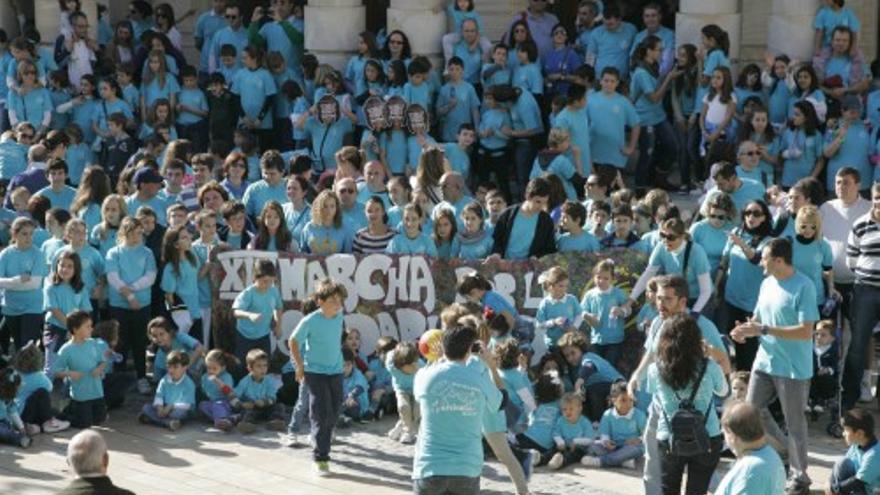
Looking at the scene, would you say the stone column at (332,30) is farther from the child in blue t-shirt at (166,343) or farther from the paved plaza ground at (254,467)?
the paved plaza ground at (254,467)

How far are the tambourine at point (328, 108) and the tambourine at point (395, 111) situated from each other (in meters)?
0.81

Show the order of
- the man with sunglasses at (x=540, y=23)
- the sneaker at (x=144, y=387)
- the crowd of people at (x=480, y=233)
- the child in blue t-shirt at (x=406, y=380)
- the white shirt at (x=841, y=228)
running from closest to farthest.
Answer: the crowd of people at (x=480, y=233) → the child in blue t-shirt at (x=406, y=380) → the white shirt at (x=841, y=228) → the sneaker at (x=144, y=387) → the man with sunglasses at (x=540, y=23)

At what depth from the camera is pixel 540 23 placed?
73.8 feet

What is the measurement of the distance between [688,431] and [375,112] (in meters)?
8.99

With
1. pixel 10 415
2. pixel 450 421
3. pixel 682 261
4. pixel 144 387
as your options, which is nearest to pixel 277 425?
pixel 144 387

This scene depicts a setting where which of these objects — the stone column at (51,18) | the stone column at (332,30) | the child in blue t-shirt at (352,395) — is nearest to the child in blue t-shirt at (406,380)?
the child in blue t-shirt at (352,395)

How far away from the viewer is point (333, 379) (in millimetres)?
15344

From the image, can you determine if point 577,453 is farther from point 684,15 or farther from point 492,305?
point 684,15

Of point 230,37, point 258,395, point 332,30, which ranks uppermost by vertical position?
point 332,30

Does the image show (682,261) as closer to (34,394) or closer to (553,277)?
(553,277)

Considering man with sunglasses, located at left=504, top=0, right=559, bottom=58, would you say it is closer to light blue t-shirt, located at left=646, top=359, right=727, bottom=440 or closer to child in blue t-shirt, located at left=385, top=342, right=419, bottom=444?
child in blue t-shirt, located at left=385, top=342, right=419, bottom=444

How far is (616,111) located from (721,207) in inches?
149

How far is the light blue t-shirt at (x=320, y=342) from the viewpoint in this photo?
15.2m

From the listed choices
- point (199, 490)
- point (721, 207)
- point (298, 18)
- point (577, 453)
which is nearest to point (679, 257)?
point (721, 207)
